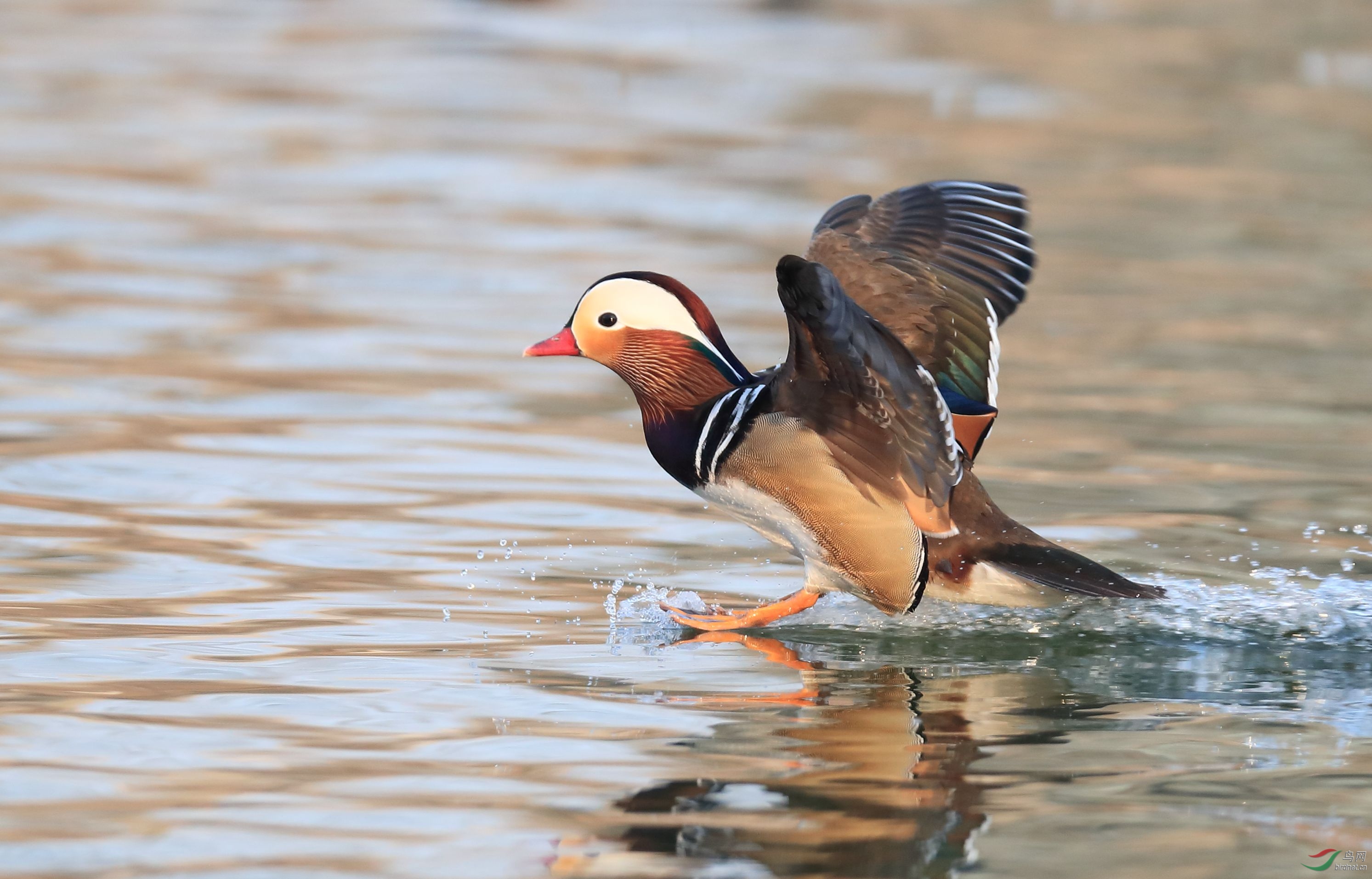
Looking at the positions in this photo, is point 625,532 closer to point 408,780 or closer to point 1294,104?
point 408,780

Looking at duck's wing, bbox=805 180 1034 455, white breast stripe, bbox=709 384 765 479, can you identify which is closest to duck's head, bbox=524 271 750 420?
white breast stripe, bbox=709 384 765 479

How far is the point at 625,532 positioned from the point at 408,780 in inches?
107

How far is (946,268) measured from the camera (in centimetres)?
629

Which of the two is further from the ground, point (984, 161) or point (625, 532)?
point (984, 161)

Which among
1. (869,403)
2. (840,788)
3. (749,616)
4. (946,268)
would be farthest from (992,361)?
(840,788)

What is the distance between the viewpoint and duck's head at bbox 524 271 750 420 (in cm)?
584

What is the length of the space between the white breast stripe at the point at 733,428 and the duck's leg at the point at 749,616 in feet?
1.49

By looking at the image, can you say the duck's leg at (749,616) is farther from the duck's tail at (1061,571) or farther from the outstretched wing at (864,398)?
the duck's tail at (1061,571)

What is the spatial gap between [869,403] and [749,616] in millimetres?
849

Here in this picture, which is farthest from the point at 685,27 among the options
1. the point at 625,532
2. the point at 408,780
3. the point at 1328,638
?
the point at 408,780

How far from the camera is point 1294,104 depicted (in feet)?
58.4

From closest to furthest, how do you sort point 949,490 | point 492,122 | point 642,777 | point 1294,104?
1. point 642,777
2. point 949,490
3. point 492,122
4. point 1294,104

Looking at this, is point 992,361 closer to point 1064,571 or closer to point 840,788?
point 1064,571

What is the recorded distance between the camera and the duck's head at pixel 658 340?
5.84 meters
